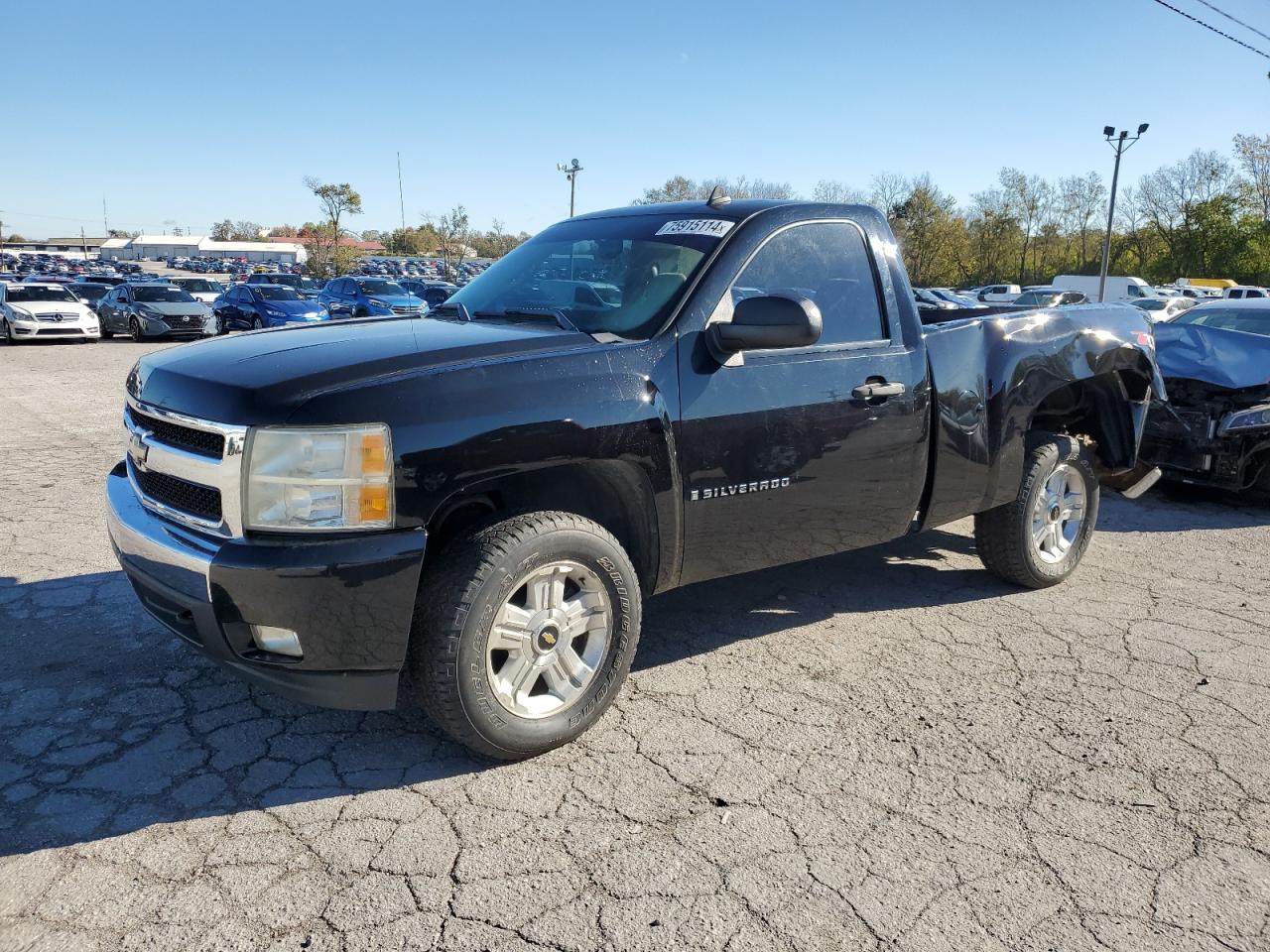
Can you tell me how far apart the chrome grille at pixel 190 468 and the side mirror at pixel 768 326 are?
5.60 ft

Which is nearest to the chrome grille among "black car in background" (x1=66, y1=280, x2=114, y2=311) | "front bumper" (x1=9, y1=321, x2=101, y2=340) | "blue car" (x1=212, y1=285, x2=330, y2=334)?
"blue car" (x1=212, y1=285, x2=330, y2=334)

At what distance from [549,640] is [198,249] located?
158m

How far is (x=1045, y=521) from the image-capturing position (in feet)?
16.8

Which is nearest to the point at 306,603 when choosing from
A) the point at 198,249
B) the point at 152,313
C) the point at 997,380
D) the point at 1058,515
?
the point at 997,380

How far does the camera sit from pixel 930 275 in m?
65.3

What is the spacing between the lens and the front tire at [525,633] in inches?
116

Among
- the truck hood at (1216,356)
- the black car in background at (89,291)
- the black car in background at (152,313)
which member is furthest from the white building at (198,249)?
the truck hood at (1216,356)

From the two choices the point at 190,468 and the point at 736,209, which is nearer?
the point at 190,468

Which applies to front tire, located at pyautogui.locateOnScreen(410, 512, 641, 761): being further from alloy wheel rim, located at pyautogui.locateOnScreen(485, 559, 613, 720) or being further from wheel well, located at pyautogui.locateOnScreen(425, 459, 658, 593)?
wheel well, located at pyautogui.locateOnScreen(425, 459, 658, 593)

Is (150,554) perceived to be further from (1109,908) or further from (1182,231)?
(1182,231)

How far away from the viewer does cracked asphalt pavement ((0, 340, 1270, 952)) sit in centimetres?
244

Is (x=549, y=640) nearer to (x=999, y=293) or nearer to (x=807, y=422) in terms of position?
(x=807, y=422)

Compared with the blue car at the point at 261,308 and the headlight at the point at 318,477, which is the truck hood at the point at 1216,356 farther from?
the blue car at the point at 261,308

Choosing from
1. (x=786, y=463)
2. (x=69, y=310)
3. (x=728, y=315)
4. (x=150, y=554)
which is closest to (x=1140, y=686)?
(x=786, y=463)
